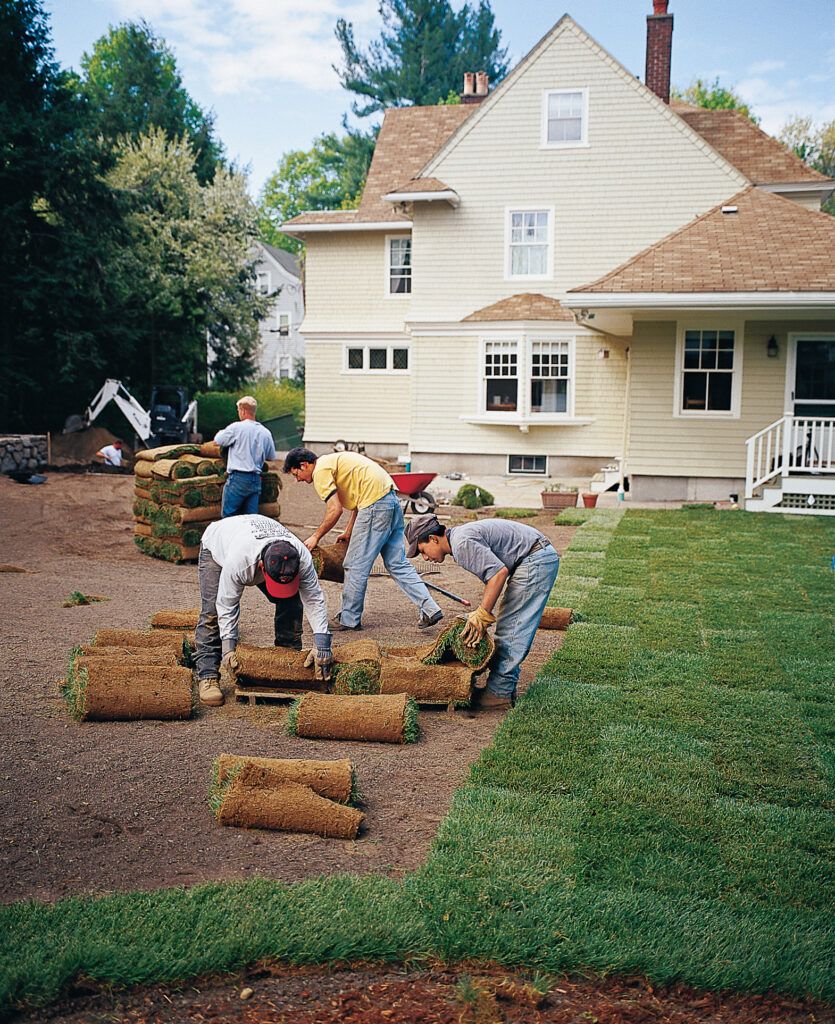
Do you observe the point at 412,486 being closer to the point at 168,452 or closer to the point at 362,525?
the point at 168,452

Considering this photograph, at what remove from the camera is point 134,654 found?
23.3 feet

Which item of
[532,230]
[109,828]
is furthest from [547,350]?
[109,828]

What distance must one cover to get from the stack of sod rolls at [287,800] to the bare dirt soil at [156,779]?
2.9 inches

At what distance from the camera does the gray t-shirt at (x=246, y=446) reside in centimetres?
1144

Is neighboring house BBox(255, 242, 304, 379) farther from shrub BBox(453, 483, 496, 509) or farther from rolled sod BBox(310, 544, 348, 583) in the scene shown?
rolled sod BBox(310, 544, 348, 583)

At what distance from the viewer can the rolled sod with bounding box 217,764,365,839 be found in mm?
4969

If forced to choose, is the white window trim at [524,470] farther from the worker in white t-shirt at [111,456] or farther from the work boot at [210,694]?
the work boot at [210,694]

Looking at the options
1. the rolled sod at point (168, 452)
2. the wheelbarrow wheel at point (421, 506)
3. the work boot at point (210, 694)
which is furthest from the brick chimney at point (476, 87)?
the work boot at point (210, 694)

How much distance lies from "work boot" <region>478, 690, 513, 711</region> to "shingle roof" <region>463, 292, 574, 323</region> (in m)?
15.9

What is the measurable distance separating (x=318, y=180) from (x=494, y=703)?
6241 centimetres

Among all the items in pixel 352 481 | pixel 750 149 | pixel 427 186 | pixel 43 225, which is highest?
pixel 750 149

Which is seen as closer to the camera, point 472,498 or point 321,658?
point 321,658

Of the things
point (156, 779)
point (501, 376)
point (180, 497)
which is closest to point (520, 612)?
point (156, 779)

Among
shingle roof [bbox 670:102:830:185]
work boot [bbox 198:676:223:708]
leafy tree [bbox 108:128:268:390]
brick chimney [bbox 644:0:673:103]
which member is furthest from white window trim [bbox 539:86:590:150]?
work boot [bbox 198:676:223:708]
